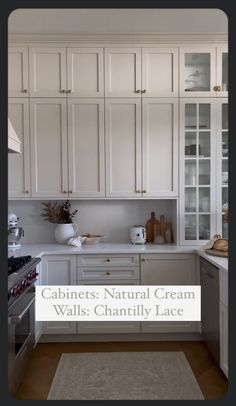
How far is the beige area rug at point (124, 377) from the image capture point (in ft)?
7.45

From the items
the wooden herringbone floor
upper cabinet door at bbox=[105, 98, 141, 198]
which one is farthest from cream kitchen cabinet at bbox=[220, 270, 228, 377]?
upper cabinet door at bbox=[105, 98, 141, 198]

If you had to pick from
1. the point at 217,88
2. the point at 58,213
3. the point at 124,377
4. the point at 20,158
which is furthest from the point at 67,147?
the point at 124,377

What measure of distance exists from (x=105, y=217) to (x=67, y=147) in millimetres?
780

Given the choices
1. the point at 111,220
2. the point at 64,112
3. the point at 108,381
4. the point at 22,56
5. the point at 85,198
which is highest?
the point at 22,56

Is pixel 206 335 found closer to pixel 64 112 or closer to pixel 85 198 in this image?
pixel 85 198

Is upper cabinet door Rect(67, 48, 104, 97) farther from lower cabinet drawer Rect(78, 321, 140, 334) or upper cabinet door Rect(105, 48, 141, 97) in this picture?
lower cabinet drawer Rect(78, 321, 140, 334)

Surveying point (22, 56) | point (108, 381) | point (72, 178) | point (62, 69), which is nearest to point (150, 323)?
point (108, 381)

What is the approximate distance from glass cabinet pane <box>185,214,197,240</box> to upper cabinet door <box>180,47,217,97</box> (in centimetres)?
107

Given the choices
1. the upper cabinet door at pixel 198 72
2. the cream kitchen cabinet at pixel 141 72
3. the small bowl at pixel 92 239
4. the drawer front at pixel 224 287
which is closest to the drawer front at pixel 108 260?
the small bowl at pixel 92 239

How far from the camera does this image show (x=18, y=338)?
89.4 inches

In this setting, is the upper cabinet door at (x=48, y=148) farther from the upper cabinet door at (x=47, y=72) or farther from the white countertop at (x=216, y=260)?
the white countertop at (x=216, y=260)

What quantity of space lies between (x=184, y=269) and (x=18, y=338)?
1.42 metres

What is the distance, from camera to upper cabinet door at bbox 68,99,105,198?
3137 millimetres

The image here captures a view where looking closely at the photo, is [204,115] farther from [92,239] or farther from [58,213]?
[58,213]
